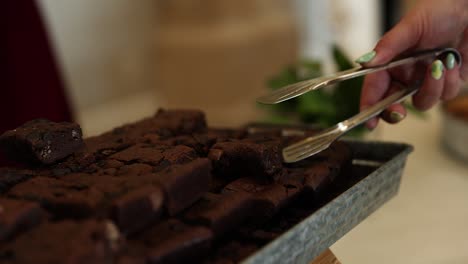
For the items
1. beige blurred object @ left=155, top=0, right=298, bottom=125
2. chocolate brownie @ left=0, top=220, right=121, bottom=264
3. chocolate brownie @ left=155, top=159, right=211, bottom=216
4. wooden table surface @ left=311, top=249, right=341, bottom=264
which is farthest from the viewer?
beige blurred object @ left=155, top=0, right=298, bottom=125

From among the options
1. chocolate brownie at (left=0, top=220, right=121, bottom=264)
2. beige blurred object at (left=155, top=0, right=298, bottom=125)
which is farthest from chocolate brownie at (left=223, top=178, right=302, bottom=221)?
beige blurred object at (left=155, top=0, right=298, bottom=125)

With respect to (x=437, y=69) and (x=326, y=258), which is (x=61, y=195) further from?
(x=437, y=69)

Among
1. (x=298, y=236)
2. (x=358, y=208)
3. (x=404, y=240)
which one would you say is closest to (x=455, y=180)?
(x=404, y=240)

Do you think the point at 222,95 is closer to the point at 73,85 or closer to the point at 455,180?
the point at 73,85

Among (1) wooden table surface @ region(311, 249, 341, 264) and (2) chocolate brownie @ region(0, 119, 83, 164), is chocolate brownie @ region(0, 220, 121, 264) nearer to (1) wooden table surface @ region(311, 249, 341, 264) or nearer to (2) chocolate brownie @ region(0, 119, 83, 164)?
(2) chocolate brownie @ region(0, 119, 83, 164)

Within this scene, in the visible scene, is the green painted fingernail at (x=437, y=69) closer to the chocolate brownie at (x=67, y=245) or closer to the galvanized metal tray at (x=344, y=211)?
the galvanized metal tray at (x=344, y=211)

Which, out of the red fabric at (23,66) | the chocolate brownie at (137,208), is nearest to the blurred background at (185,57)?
the red fabric at (23,66)

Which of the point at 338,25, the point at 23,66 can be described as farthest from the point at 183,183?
the point at 338,25
